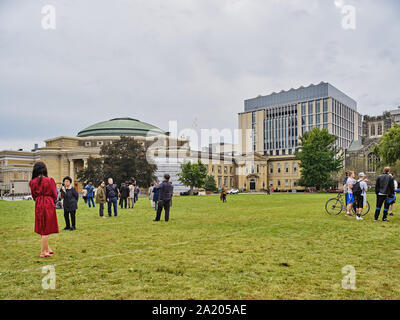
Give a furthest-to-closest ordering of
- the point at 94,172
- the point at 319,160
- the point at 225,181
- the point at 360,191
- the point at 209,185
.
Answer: the point at 225,181 → the point at 209,185 → the point at 319,160 → the point at 94,172 → the point at 360,191

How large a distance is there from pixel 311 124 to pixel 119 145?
87.2m

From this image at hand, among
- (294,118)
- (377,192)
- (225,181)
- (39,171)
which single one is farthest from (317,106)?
(39,171)

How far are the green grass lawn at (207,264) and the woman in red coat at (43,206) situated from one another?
52 cm

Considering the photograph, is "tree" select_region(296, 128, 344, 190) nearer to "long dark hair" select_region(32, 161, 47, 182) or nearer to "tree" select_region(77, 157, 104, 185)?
"tree" select_region(77, 157, 104, 185)

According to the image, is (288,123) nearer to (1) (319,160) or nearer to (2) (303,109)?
(2) (303,109)

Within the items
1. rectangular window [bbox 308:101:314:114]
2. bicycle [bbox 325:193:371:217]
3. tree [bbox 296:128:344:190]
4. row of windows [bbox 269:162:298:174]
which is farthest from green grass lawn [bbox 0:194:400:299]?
rectangular window [bbox 308:101:314:114]

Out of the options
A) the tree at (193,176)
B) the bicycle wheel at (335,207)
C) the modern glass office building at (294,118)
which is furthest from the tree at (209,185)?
the bicycle wheel at (335,207)

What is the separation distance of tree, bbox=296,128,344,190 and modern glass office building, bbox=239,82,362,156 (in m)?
53.5

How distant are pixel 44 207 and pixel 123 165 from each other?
46588 mm

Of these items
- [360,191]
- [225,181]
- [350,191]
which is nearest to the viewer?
[360,191]

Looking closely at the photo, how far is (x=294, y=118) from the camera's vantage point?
13012 cm

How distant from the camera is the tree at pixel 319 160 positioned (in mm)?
67500

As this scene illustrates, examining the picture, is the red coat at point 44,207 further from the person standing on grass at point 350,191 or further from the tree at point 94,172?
the tree at point 94,172
